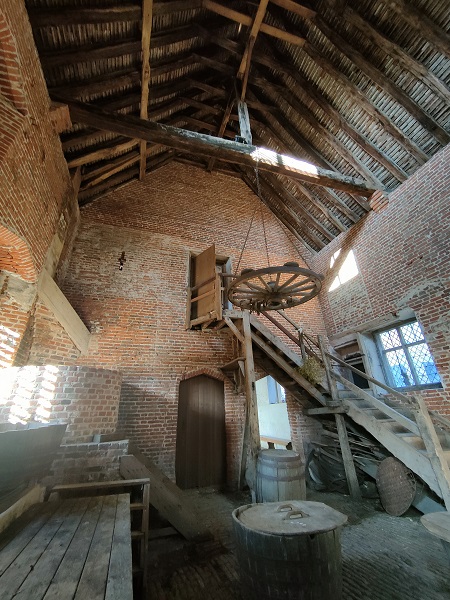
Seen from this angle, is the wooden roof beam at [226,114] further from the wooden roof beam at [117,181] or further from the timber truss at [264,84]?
the wooden roof beam at [117,181]

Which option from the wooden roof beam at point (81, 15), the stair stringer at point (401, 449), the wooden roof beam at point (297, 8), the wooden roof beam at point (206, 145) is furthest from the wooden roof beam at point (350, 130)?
the stair stringer at point (401, 449)

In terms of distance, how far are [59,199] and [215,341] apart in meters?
4.64

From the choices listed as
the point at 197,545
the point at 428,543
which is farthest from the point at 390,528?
the point at 197,545

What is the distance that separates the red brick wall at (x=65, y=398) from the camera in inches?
134

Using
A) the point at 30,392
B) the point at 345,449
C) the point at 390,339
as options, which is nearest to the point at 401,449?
the point at 345,449

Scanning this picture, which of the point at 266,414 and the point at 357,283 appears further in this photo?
the point at 266,414

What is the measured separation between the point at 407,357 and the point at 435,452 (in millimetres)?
2470

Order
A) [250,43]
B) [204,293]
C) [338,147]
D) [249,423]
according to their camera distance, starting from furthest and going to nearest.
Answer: [338,147]
[204,293]
[250,43]
[249,423]

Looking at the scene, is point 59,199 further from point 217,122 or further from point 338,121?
point 338,121

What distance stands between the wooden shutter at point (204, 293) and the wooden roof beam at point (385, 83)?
4850 mm

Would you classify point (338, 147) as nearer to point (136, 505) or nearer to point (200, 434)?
point (200, 434)

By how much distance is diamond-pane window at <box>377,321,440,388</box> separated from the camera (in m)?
5.48

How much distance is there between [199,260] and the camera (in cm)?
734

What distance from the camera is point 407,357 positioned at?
5.98m
